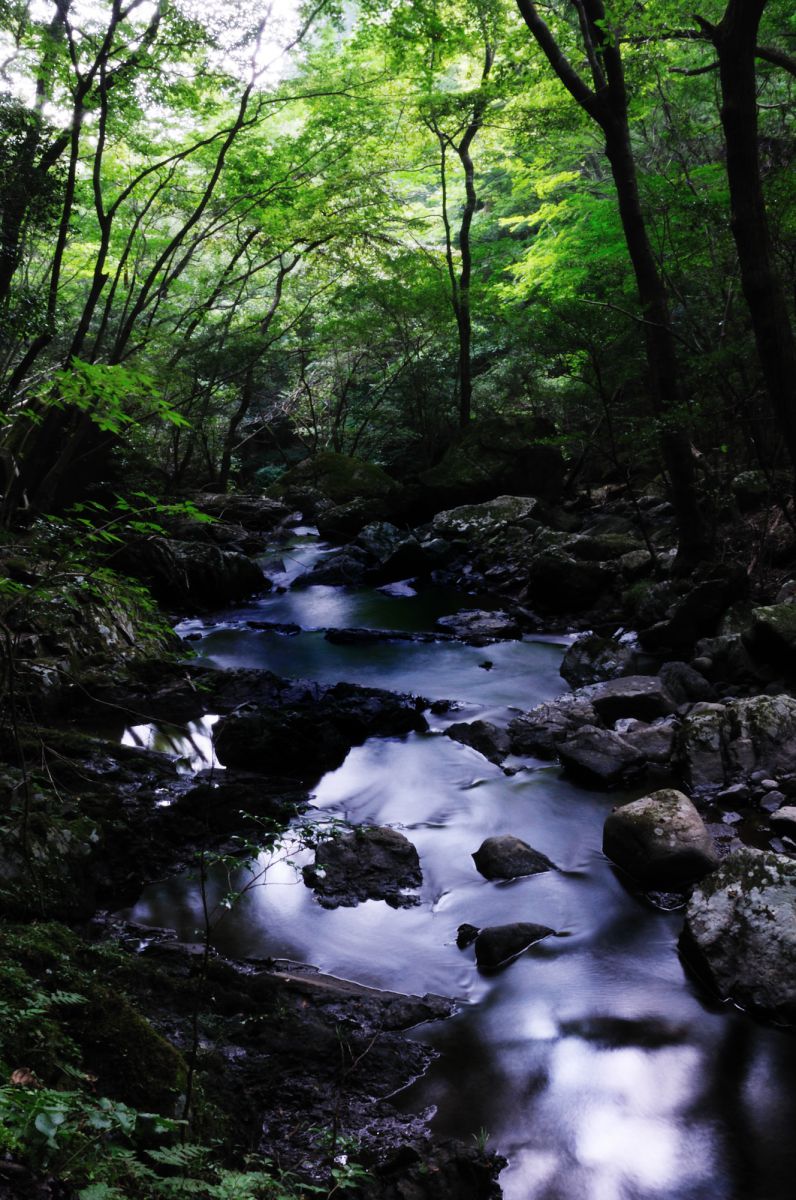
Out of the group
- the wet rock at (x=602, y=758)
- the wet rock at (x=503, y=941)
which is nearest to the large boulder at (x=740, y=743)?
the wet rock at (x=602, y=758)

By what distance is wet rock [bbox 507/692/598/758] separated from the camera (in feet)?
22.8

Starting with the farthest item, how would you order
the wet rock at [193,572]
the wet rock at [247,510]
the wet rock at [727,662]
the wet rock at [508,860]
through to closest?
the wet rock at [247,510]
the wet rock at [193,572]
the wet rock at [727,662]
the wet rock at [508,860]

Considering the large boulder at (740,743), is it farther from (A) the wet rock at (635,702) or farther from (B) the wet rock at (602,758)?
(A) the wet rock at (635,702)

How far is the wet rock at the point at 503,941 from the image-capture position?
13.8 feet

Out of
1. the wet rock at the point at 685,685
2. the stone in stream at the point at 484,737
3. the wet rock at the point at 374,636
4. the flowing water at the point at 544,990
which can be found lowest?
the flowing water at the point at 544,990

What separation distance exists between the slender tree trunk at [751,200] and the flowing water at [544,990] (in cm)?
415

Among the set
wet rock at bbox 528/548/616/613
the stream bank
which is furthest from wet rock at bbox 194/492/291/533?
the stream bank

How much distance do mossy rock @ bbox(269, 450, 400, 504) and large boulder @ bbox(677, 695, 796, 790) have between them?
13.6 metres

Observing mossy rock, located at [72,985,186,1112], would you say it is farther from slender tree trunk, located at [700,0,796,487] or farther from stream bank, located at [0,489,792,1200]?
slender tree trunk, located at [700,0,796,487]

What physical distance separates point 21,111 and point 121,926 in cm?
868

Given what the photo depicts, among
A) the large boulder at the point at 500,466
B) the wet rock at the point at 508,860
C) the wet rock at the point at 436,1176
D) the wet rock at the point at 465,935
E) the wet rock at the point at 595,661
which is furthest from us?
the large boulder at the point at 500,466

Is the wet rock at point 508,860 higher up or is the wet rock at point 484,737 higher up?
the wet rock at point 484,737

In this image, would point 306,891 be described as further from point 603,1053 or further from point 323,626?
point 323,626

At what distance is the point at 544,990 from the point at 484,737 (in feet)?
10.8
